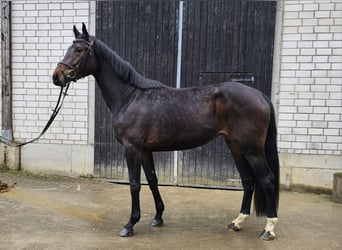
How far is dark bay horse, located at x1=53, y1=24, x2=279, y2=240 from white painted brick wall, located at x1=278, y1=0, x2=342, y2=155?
184 cm

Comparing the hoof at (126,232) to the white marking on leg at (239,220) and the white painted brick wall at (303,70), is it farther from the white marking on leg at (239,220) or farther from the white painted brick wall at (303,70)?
the white painted brick wall at (303,70)

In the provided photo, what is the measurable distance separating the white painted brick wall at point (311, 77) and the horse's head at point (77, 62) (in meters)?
2.95

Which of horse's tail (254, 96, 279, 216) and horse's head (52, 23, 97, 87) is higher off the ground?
horse's head (52, 23, 97, 87)

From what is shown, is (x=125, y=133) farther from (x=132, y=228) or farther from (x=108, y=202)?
(x=108, y=202)

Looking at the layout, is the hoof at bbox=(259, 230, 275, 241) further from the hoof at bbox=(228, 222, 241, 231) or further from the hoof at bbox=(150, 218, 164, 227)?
the hoof at bbox=(150, 218, 164, 227)

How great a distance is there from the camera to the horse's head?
3285 mm

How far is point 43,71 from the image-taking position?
5.74 meters

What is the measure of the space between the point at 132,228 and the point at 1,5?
4.43 m

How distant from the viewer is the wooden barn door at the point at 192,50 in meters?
5.13

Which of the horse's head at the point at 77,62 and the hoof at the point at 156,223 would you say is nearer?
the horse's head at the point at 77,62

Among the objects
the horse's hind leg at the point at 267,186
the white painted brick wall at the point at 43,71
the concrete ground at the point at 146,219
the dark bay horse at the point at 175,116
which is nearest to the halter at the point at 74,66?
the dark bay horse at the point at 175,116

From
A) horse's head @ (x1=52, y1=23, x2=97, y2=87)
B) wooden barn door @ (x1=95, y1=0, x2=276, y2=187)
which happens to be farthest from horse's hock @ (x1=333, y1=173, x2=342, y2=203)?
horse's head @ (x1=52, y1=23, x2=97, y2=87)

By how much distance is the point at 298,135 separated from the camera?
203 inches

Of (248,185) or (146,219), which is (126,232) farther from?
(248,185)
